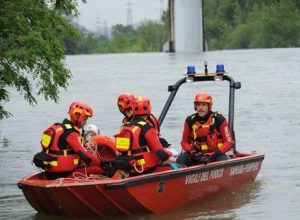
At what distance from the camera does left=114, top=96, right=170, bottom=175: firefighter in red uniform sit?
11375 mm

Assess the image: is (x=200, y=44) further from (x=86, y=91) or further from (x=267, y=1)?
(x=267, y=1)

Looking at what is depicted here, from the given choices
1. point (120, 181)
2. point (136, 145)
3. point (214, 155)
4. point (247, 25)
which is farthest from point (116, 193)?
point (247, 25)

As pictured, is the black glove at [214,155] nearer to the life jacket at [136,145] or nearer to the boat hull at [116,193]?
the boat hull at [116,193]

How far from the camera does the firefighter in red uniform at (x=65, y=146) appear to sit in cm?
1134

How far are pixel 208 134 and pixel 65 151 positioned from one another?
8.43ft

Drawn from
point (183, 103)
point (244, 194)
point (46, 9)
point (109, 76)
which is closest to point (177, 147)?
point (46, 9)

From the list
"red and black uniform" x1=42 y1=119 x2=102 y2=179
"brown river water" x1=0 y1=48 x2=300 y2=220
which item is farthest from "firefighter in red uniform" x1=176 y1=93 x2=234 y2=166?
"red and black uniform" x1=42 y1=119 x2=102 y2=179

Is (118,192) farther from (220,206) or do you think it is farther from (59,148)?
(220,206)

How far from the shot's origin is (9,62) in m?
17.2

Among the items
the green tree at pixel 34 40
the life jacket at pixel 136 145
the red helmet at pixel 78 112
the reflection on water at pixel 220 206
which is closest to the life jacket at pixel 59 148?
the red helmet at pixel 78 112

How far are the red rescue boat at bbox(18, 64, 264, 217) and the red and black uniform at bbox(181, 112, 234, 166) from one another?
50 cm

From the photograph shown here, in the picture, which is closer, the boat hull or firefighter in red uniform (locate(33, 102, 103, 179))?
the boat hull

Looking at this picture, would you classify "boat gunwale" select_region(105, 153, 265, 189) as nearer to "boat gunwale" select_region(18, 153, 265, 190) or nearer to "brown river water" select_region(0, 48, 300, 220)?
"boat gunwale" select_region(18, 153, 265, 190)

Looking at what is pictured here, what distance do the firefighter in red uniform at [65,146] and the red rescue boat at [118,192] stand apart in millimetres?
224
